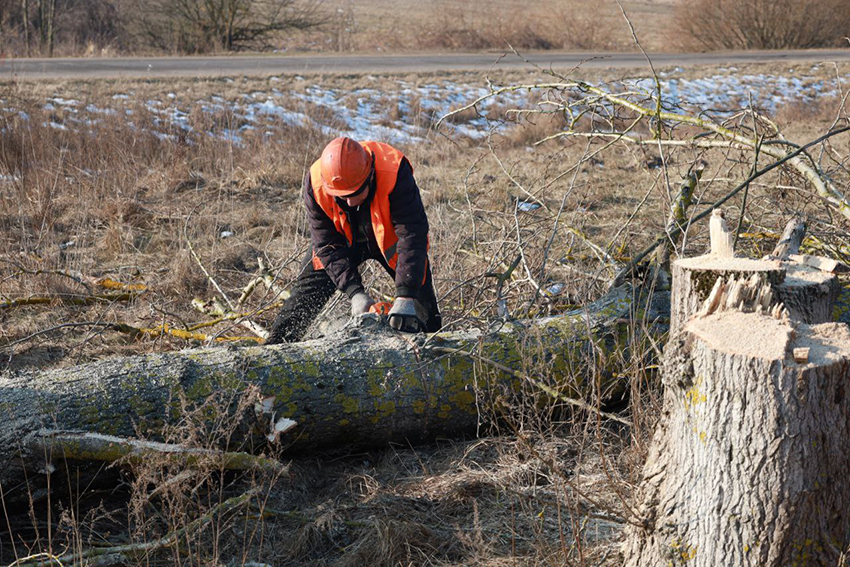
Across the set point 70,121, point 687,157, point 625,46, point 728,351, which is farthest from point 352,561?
point 625,46

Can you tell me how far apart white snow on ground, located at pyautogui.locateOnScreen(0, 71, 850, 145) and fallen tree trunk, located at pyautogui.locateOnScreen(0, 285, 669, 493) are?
578 centimetres

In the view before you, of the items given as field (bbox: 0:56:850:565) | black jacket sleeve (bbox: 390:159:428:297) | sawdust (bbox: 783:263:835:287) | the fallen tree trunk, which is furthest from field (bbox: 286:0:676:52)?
sawdust (bbox: 783:263:835:287)

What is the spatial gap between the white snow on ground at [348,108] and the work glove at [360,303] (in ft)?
16.8

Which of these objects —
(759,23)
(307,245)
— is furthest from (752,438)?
(759,23)

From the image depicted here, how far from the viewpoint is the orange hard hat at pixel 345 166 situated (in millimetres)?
3578

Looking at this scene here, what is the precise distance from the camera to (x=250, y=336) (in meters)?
4.18

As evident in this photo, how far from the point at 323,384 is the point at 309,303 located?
4.05 ft

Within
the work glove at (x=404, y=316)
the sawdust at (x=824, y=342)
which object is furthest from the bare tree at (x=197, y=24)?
the sawdust at (x=824, y=342)

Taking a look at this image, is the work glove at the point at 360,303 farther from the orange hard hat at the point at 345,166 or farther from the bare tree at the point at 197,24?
the bare tree at the point at 197,24

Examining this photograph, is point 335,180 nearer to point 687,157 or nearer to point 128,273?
point 128,273

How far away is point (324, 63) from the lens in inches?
615

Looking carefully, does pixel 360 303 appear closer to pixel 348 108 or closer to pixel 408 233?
pixel 408 233

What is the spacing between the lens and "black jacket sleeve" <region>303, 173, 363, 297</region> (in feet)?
13.0

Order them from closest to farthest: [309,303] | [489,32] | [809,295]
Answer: [809,295], [309,303], [489,32]
